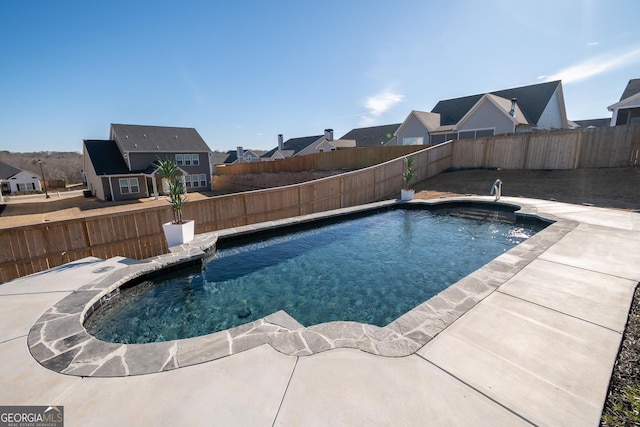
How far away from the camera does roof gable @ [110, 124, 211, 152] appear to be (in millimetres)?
27562

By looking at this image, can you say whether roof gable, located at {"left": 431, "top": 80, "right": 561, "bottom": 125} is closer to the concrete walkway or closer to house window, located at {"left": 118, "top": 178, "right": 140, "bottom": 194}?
the concrete walkway

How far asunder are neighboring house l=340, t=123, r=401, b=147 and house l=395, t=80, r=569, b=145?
21.7 feet

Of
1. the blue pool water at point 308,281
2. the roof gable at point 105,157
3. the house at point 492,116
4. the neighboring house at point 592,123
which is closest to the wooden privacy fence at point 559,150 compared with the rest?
the house at point 492,116

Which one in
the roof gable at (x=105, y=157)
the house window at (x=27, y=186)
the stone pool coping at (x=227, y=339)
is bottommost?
the house window at (x=27, y=186)

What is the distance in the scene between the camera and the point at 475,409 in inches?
81.0

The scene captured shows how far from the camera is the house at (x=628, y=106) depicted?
57.4 ft

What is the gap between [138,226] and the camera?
727cm

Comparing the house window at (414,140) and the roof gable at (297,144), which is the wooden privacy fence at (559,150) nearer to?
the house window at (414,140)

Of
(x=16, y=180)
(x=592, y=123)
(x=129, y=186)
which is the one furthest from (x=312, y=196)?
(x=16, y=180)

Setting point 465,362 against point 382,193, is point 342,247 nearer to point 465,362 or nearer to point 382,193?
point 465,362

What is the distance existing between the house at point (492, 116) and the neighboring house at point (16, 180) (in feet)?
160

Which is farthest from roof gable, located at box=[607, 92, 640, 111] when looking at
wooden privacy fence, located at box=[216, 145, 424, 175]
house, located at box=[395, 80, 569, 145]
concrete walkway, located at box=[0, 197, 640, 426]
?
concrete walkway, located at box=[0, 197, 640, 426]

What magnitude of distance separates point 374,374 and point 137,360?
2432 millimetres

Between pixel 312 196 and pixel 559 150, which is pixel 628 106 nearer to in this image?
pixel 559 150
